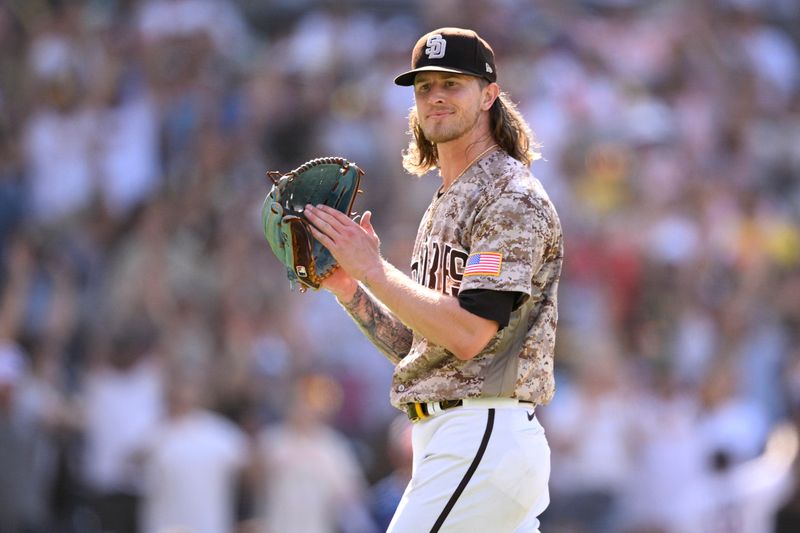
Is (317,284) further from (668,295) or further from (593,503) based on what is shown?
(668,295)

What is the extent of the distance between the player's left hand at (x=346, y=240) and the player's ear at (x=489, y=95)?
58cm

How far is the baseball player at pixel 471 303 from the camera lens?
424cm

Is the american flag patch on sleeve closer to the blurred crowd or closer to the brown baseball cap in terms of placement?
the brown baseball cap

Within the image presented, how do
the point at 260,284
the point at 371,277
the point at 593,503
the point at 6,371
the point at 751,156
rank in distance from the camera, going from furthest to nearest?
1. the point at 751,156
2. the point at 260,284
3. the point at 593,503
4. the point at 6,371
5. the point at 371,277

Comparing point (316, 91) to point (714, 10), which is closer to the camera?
point (316, 91)

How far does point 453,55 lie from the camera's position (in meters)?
4.41

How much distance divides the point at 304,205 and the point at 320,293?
5915 millimetres

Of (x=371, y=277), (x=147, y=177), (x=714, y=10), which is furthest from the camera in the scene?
(x=714, y=10)

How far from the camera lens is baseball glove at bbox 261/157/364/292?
178 inches

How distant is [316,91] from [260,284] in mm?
2277

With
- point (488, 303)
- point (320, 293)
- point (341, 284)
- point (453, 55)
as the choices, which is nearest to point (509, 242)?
point (488, 303)

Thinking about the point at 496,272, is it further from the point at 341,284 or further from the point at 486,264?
the point at 341,284

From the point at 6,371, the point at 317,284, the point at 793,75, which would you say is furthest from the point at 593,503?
the point at 793,75

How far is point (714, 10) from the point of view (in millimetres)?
14047
